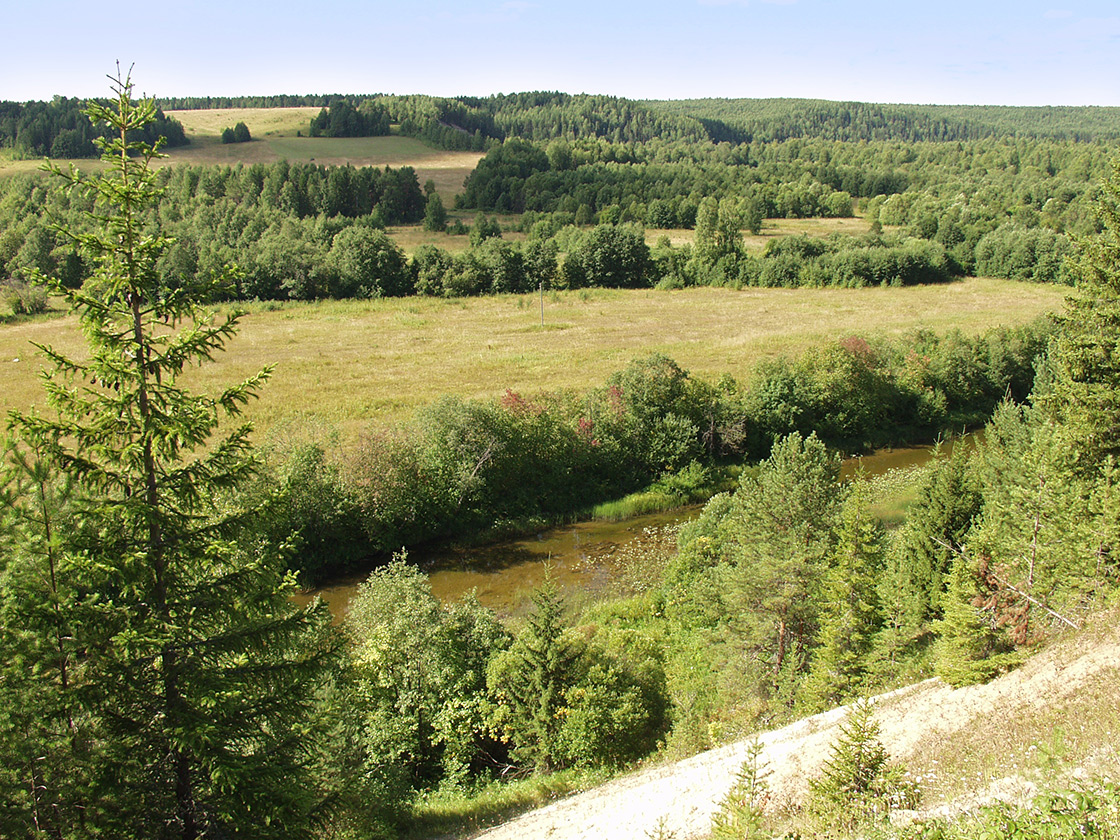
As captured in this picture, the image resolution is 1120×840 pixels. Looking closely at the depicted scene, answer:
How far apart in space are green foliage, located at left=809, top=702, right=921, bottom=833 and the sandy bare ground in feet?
5.00

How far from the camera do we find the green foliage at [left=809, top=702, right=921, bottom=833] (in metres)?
7.40

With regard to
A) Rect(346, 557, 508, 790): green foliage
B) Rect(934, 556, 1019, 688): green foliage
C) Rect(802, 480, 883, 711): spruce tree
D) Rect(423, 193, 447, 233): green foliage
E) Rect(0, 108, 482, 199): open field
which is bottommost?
Rect(346, 557, 508, 790): green foliage

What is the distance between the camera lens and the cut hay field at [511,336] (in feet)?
142

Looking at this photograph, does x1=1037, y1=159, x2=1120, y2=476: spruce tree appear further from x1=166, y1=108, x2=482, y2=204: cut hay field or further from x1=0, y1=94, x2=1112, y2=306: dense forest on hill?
x1=166, y1=108, x2=482, y2=204: cut hay field

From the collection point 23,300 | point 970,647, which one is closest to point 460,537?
point 970,647

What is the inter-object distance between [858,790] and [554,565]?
21182 millimetres

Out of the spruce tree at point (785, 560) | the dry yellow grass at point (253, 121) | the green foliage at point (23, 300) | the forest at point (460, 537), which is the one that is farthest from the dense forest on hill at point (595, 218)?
the spruce tree at point (785, 560)

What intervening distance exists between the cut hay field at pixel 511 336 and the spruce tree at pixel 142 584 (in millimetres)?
26374

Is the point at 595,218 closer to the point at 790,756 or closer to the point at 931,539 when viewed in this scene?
the point at 931,539

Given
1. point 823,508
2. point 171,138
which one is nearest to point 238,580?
point 823,508

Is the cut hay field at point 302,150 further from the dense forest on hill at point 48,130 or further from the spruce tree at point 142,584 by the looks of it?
the spruce tree at point 142,584

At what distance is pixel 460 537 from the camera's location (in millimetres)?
30750

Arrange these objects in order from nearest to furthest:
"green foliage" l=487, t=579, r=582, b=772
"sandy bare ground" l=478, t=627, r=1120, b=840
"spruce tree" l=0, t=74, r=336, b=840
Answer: "spruce tree" l=0, t=74, r=336, b=840
"sandy bare ground" l=478, t=627, r=1120, b=840
"green foliage" l=487, t=579, r=582, b=772

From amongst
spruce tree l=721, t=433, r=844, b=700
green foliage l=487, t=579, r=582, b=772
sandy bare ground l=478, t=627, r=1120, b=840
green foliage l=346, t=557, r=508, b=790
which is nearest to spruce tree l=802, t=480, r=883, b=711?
spruce tree l=721, t=433, r=844, b=700
